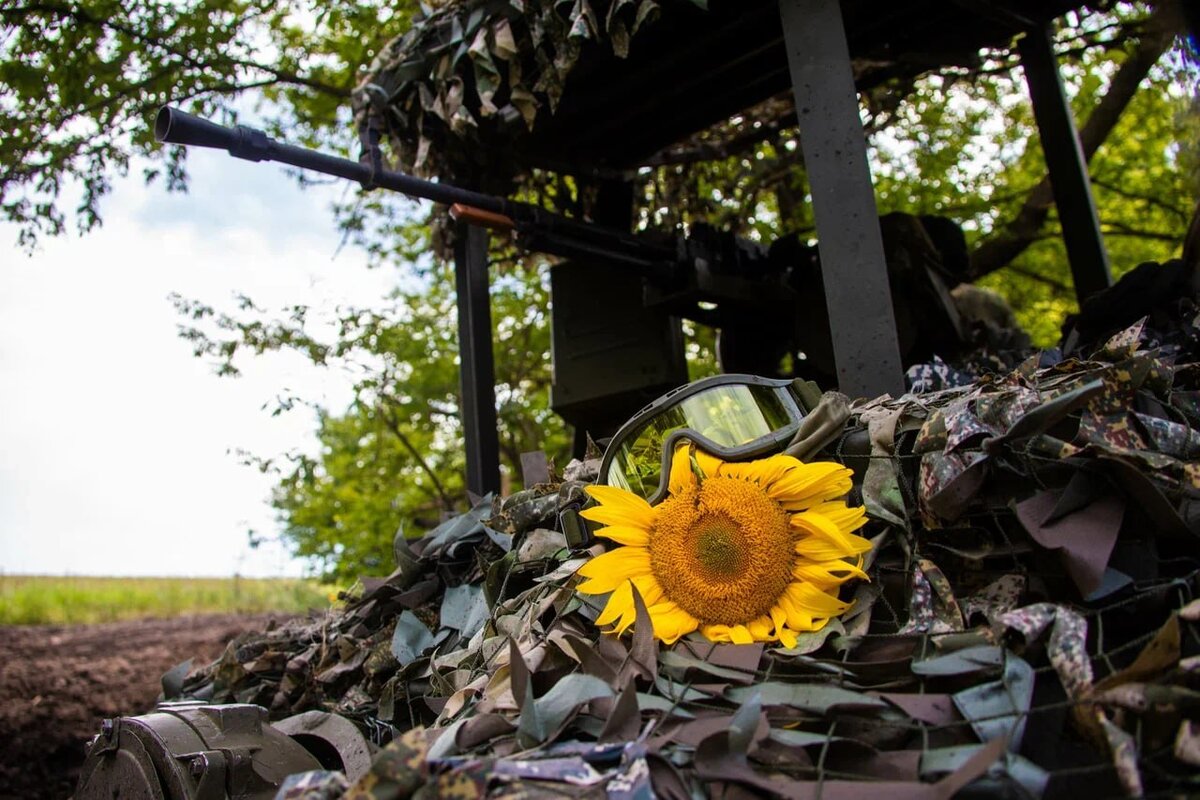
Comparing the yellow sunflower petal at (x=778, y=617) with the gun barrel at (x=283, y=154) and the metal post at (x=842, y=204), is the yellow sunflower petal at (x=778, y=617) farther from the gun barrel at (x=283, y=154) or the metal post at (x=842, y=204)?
the gun barrel at (x=283, y=154)

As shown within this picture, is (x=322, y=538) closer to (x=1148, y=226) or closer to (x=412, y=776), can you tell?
(x=412, y=776)

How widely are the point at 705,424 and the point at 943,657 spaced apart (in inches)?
34.8

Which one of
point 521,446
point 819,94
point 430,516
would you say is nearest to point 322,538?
point 430,516

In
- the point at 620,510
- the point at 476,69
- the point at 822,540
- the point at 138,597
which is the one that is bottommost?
the point at 822,540

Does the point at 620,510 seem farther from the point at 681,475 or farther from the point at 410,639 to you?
the point at 410,639

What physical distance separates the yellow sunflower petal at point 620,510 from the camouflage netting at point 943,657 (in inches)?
10.7

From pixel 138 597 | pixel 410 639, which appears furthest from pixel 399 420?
pixel 138 597

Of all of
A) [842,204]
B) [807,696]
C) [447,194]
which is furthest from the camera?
[447,194]

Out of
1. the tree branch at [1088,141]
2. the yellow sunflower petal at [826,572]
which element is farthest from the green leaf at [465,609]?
the tree branch at [1088,141]

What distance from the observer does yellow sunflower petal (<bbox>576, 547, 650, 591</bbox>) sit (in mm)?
2229

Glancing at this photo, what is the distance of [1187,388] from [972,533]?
906 mm

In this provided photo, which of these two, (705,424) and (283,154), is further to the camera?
(283,154)

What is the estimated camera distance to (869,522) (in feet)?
7.55

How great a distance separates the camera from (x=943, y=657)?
1867 millimetres
